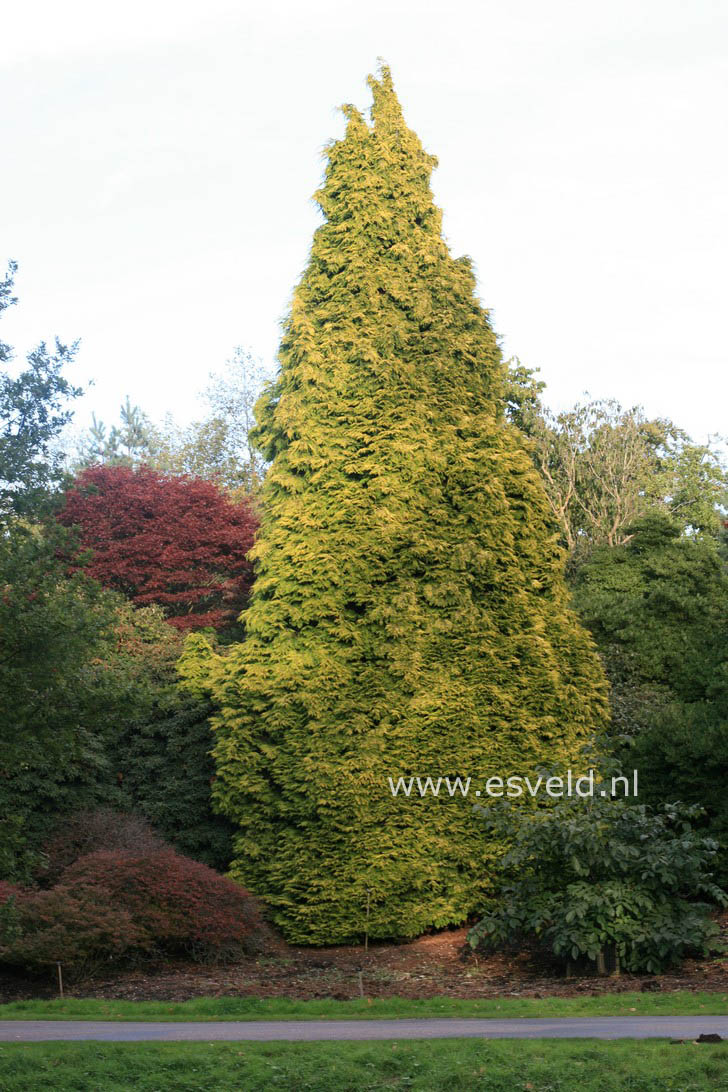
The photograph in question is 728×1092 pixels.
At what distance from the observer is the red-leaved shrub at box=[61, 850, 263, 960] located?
1309 cm

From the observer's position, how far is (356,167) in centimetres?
1759

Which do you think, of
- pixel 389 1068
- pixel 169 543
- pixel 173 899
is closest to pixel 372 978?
pixel 173 899

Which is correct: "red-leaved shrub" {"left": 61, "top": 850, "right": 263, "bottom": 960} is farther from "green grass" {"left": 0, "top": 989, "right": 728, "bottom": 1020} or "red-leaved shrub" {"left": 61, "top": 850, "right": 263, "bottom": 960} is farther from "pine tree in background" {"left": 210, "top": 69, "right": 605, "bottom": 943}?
"green grass" {"left": 0, "top": 989, "right": 728, "bottom": 1020}

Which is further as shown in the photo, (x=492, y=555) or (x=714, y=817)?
(x=492, y=555)

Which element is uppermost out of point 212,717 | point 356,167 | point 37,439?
point 356,167

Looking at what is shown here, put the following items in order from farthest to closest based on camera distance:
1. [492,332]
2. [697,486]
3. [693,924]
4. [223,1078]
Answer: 1. [697,486]
2. [492,332]
3. [693,924]
4. [223,1078]

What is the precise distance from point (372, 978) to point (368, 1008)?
7.34 ft

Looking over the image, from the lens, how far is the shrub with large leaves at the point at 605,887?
39.2 feet

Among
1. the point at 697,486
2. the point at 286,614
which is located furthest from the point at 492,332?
the point at 697,486

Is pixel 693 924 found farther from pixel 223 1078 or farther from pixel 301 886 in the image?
pixel 223 1078

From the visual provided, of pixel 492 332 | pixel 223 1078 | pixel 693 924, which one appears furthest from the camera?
pixel 492 332

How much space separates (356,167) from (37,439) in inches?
261

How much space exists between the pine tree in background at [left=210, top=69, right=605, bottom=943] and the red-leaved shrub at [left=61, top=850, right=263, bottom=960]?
113 cm

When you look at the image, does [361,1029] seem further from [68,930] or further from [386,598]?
[386,598]
